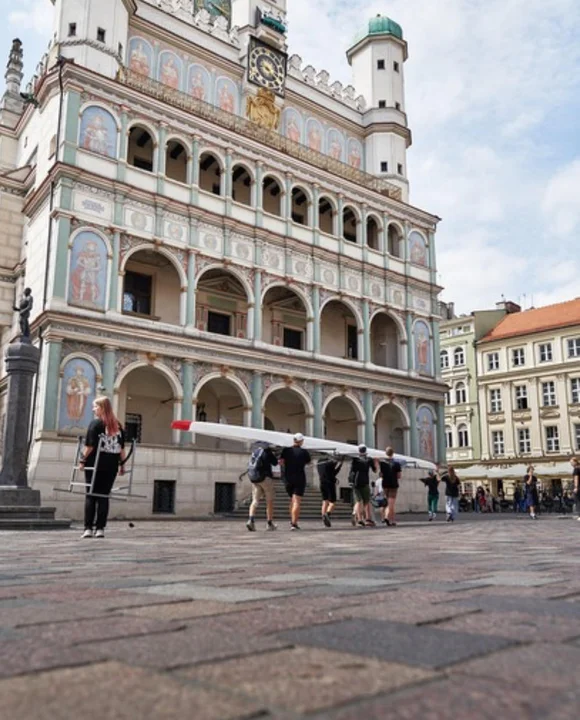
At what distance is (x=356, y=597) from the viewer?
11.1 ft

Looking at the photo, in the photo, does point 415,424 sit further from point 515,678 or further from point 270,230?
point 515,678

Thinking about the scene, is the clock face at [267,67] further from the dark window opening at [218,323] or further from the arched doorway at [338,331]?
the dark window opening at [218,323]

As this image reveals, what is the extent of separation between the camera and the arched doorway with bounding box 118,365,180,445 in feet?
87.8

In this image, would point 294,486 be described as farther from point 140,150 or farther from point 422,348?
point 422,348

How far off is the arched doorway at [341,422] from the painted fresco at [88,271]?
12.7 meters

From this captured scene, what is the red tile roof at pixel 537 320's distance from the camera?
52.1 metres

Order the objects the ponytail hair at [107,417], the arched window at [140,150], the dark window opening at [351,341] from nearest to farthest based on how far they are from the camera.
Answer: the ponytail hair at [107,417] → the arched window at [140,150] → the dark window opening at [351,341]

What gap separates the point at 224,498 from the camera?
85.0 ft

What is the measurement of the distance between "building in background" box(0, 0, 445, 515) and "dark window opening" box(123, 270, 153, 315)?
0.08 m

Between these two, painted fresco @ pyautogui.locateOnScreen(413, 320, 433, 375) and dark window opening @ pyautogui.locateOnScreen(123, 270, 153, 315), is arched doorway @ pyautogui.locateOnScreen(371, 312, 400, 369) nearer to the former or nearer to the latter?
painted fresco @ pyautogui.locateOnScreen(413, 320, 433, 375)

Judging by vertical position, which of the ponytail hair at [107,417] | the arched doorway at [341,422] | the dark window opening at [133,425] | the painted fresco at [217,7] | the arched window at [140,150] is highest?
the painted fresco at [217,7]

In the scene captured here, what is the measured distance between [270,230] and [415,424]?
1152cm

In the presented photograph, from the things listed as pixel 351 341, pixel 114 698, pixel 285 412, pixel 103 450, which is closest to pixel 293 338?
pixel 285 412

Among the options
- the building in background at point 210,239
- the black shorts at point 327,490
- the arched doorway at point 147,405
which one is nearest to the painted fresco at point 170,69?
the building in background at point 210,239
